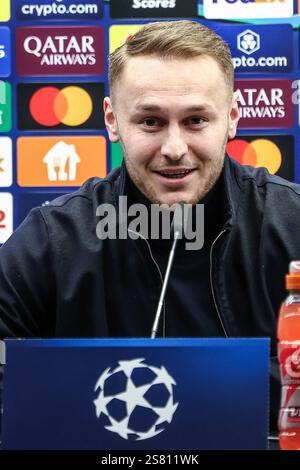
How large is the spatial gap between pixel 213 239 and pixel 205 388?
26.5 inches

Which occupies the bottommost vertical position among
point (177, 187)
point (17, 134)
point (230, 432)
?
point (230, 432)

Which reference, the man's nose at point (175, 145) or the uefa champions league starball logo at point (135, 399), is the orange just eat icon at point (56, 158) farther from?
the uefa champions league starball logo at point (135, 399)

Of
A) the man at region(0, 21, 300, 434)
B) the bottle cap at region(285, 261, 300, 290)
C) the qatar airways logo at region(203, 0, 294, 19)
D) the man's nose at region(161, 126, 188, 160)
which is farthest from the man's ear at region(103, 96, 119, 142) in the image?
the qatar airways logo at region(203, 0, 294, 19)

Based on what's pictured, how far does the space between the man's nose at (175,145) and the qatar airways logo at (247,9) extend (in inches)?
36.7

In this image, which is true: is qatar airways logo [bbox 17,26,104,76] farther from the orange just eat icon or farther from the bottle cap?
the bottle cap

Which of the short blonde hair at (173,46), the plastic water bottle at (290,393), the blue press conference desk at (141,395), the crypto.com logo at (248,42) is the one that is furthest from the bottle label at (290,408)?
the crypto.com logo at (248,42)

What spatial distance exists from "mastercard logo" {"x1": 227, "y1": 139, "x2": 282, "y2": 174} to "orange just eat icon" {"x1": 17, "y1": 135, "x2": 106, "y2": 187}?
1.18 ft

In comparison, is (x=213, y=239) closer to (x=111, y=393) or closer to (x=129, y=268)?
(x=129, y=268)

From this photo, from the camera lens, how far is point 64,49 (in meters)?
2.20

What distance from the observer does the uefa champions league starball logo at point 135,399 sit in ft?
2.60

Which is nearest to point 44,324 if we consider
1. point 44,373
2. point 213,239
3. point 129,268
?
point 129,268

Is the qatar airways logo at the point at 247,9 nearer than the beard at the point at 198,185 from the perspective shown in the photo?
No

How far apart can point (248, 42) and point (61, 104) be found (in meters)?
0.53

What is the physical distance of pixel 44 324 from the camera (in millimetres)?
1484
